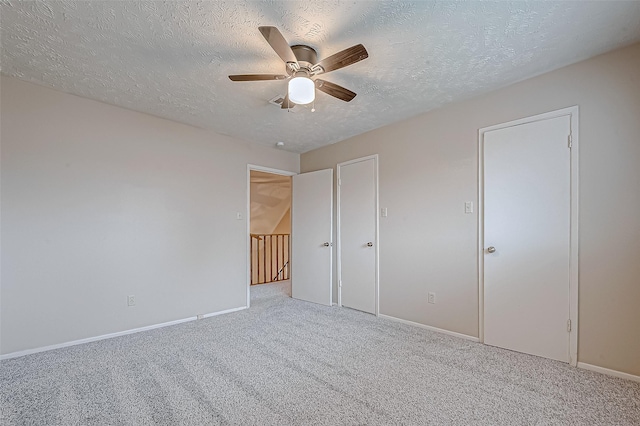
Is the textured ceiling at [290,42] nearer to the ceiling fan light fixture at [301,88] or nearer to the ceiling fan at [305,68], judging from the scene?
the ceiling fan at [305,68]

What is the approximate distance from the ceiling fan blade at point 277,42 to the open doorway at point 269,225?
423 cm

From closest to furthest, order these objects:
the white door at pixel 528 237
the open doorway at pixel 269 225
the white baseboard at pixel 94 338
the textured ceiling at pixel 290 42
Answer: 1. the textured ceiling at pixel 290 42
2. the white door at pixel 528 237
3. the white baseboard at pixel 94 338
4. the open doorway at pixel 269 225

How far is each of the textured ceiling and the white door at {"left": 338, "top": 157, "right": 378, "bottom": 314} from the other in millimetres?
1212

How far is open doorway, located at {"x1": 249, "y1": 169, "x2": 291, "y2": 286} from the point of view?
20.6 ft

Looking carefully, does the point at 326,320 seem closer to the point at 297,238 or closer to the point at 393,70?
the point at 297,238

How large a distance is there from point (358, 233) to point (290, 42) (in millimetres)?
2571

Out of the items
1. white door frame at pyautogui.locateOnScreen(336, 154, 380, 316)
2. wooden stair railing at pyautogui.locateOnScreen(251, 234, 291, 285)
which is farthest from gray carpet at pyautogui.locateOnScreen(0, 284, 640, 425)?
wooden stair railing at pyautogui.locateOnScreen(251, 234, 291, 285)

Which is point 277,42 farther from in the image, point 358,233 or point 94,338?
point 94,338

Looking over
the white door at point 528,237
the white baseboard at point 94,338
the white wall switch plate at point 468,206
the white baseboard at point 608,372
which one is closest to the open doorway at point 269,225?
the white baseboard at point 94,338

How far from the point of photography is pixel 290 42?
1968 mm

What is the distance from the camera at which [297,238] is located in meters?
4.70

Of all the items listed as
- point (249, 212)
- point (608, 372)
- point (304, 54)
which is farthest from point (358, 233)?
point (608, 372)

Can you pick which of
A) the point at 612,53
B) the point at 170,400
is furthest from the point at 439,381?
the point at 612,53

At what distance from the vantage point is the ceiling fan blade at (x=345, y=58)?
1697 mm
